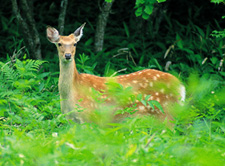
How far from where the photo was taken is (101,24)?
883 cm

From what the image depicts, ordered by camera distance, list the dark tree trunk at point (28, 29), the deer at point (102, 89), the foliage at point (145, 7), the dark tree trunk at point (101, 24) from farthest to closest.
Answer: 1. the dark tree trunk at point (101, 24)
2. the dark tree trunk at point (28, 29)
3. the foliage at point (145, 7)
4. the deer at point (102, 89)

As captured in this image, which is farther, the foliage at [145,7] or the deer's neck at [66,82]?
the foliage at [145,7]

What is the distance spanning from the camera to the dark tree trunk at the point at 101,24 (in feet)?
28.5

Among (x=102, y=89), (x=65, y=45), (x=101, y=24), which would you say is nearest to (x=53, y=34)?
(x=65, y=45)

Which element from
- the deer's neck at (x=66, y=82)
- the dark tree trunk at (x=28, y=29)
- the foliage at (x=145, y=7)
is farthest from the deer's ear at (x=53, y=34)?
the dark tree trunk at (x=28, y=29)

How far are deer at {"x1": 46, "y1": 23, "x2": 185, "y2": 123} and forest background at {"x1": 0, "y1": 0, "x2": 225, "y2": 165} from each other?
28 cm

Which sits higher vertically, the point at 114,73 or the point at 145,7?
the point at 145,7

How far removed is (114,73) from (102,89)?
3.80 feet

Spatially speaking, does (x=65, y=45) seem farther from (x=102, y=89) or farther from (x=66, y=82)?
(x=102, y=89)

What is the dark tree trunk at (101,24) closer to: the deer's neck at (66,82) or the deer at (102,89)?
the deer at (102,89)

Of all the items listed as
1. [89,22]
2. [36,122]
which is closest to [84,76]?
[36,122]

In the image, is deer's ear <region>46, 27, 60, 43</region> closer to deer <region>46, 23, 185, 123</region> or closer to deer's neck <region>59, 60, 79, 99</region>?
deer <region>46, 23, 185, 123</region>

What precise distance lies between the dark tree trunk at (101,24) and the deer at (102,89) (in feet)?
8.06

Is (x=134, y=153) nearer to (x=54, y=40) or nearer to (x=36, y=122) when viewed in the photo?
(x=36, y=122)
